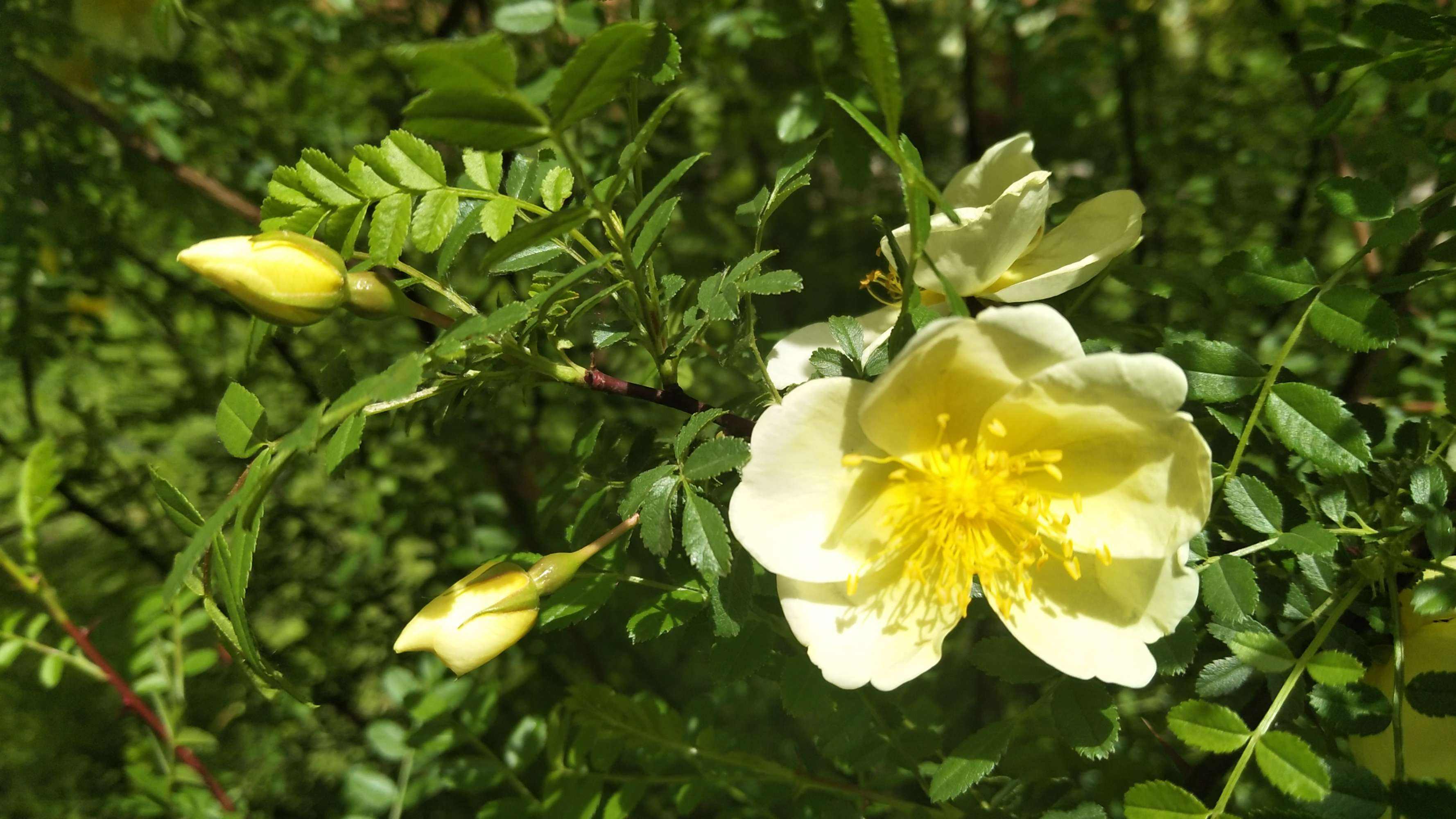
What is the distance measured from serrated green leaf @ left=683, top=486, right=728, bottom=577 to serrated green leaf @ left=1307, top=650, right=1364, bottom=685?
47 centimetres

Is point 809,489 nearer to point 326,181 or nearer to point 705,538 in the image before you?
point 705,538

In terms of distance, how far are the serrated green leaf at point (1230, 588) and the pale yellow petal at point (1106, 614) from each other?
2 centimetres

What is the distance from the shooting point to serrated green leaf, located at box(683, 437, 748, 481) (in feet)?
2.25

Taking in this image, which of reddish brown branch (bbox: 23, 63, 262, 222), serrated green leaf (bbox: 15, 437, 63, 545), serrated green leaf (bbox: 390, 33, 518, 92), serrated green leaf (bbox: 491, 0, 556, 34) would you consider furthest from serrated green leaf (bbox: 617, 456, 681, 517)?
reddish brown branch (bbox: 23, 63, 262, 222)

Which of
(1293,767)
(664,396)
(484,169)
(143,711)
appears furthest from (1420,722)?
(143,711)

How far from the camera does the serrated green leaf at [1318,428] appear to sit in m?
0.70

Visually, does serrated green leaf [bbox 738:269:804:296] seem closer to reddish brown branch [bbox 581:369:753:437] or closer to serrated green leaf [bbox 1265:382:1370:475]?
reddish brown branch [bbox 581:369:753:437]

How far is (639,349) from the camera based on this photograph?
171cm

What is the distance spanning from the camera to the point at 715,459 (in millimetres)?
701

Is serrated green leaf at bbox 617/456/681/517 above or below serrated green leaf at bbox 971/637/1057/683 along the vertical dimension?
above

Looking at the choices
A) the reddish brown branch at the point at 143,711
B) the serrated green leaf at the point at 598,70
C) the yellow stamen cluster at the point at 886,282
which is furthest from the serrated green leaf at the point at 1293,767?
the reddish brown branch at the point at 143,711

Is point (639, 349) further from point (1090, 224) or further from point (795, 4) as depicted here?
point (1090, 224)

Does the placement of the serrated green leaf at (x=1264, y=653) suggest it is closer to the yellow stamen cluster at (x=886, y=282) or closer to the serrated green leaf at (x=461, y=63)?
the yellow stamen cluster at (x=886, y=282)

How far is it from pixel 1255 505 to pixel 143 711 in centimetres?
143
